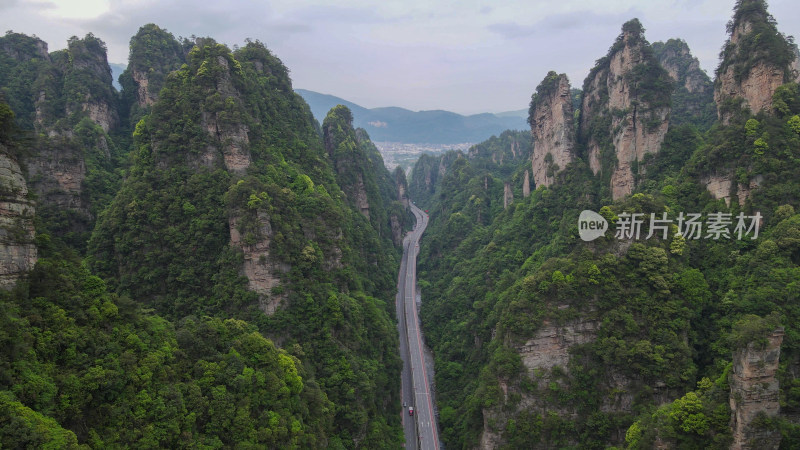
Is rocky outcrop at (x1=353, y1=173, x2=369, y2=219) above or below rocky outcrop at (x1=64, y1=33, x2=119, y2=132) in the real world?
below

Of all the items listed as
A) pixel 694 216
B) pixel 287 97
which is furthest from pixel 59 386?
pixel 287 97

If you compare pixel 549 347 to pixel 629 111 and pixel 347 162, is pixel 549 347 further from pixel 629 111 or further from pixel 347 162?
pixel 347 162

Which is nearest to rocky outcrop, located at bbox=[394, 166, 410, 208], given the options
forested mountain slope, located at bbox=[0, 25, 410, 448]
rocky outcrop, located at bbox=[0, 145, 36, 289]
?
forested mountain slope, located at bbox=[0, 25, 410, 448]

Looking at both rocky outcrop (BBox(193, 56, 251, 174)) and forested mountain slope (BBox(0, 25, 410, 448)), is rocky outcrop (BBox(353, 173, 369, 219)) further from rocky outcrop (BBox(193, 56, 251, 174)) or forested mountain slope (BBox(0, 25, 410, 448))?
rocky outcrop (BBox(193, 56, 251, 174))

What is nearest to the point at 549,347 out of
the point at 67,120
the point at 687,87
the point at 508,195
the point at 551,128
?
the point at 551,128

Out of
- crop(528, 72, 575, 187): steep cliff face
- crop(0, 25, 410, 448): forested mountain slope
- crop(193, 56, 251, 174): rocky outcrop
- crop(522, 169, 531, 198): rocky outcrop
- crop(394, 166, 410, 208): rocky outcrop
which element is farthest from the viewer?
crop(394, 166, 410, 208): rocky outcrop

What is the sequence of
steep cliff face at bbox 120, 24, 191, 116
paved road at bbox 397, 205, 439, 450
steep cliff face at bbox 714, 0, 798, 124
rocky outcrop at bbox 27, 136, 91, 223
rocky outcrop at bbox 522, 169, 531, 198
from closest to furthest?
rocky outcrop at bbox 27, 136, 91, 223
steep cliff face at bbox 714, 0, 798, 124
paved road at bbox 397, 205, 439, 450
steep cliff face at bbox 120, 24, 191, 116
rocky outcrop at bbox 522, 169, 531, 198
